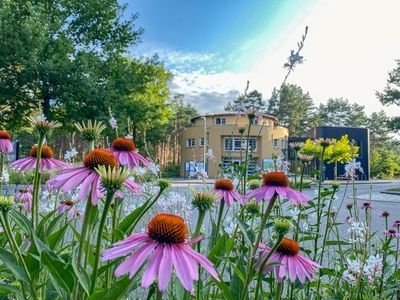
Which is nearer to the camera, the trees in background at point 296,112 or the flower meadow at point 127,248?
the flower meadow at point 127,248

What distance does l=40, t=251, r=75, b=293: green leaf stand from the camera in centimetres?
60

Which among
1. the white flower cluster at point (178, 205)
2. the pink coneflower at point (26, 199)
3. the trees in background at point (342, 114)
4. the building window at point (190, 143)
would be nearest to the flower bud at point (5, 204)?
the pink coneflower at point (26, 199)

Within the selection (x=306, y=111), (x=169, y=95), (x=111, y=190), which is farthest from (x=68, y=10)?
(x=306, y=111)

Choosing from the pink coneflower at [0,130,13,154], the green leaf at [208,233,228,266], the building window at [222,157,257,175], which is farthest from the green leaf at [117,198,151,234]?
the building window at [222,157,257,175]

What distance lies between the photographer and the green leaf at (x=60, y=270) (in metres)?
0.60

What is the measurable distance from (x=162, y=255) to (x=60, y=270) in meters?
0.18

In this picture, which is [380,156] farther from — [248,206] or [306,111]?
[248,206]

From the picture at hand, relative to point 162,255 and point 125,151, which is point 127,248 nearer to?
point 162,255

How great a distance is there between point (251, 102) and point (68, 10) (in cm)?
1464

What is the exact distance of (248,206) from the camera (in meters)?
1.35

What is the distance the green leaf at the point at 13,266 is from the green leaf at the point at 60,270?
0.31 feet

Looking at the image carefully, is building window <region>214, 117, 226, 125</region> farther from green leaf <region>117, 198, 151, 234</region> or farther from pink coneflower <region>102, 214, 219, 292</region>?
pink coneflower <region>102, 214, 219, 292</region>

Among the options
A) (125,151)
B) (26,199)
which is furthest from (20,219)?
(26,199)

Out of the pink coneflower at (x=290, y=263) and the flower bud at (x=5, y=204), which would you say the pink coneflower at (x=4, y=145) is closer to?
the flower bud at (x=5, y=204)
